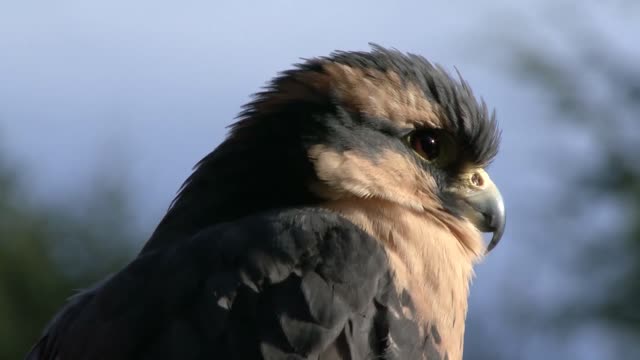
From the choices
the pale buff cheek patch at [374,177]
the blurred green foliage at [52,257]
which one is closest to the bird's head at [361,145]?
the pale buff cheek patch at [374,177]

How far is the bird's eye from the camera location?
5.17m

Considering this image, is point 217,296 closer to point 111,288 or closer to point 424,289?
point 111,288

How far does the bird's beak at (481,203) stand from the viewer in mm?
5289

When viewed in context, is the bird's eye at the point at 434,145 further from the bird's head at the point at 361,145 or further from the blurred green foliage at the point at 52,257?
the blurred green foliage at the point at 52,257

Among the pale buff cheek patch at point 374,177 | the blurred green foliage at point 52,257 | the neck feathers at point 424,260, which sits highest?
the pale buff cheek patch at point 374,177

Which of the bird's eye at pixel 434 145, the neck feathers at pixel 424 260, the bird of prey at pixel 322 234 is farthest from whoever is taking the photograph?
the bird's eye at pixel 434 145

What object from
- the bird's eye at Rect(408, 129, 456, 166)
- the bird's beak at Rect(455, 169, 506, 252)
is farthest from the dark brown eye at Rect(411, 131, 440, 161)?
the bird's beak at Rect(455, 169, 506, 252)

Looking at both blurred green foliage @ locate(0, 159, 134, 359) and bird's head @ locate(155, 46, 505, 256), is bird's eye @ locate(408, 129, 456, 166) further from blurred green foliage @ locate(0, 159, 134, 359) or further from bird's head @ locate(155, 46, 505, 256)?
blurred green foliage @ locate(0, 159, 134, 359)

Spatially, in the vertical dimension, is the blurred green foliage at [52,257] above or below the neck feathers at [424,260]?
below

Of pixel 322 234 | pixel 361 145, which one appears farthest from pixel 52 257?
pixel 322 234

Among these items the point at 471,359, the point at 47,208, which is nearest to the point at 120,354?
the point at 471,359

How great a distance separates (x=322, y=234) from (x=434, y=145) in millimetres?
780

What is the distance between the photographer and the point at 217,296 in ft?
14.5

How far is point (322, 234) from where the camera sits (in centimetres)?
462
